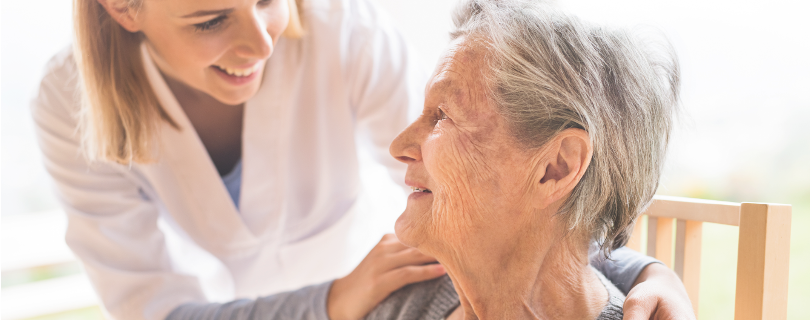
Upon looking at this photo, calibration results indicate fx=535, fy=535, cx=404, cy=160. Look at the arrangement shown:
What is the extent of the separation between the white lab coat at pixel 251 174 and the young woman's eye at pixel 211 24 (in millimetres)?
285

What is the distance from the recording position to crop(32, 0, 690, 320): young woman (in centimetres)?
114

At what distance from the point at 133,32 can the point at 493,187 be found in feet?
3.03

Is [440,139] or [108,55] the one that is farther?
[108,55]

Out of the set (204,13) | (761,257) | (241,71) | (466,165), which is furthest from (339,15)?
(761,257)

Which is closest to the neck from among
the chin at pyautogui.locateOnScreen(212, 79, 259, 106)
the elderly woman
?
the elderly woman

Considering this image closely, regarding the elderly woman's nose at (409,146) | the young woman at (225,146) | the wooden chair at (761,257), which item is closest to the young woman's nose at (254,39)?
the young woman at (225,146)

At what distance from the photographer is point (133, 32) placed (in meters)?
1.25

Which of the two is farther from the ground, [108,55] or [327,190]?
[108,55]

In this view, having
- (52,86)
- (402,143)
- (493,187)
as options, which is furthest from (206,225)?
(493,187)

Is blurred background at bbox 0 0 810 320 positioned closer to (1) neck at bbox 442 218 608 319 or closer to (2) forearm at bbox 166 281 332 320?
(2) forearm at bbox 166 281 332 320

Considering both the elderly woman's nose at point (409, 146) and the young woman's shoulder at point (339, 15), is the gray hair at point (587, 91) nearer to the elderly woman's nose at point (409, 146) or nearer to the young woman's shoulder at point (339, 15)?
the elderly woman's nose at point (409, 146)

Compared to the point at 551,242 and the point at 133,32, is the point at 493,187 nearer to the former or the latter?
the point at 551,242

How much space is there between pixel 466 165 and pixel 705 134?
6.19 feet

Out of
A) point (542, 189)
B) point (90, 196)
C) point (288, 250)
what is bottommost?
point (288, 250)
